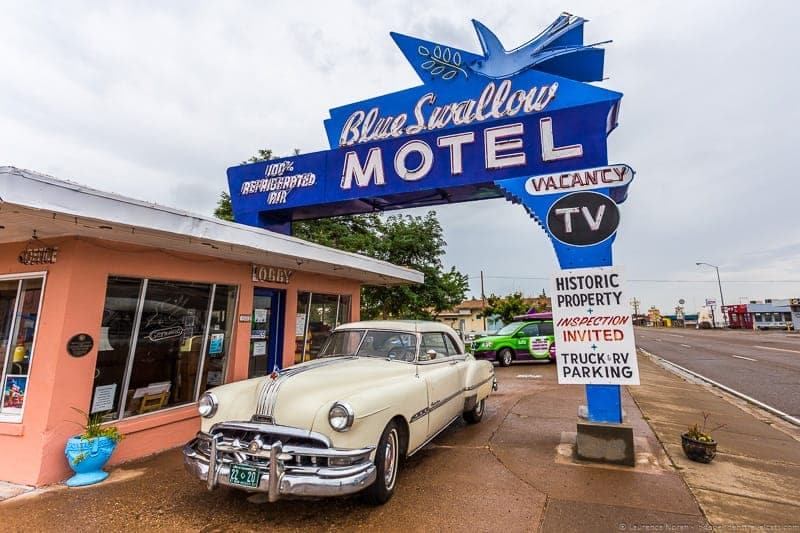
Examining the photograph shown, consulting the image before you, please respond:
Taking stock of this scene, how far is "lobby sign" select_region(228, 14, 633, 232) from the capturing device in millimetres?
5820

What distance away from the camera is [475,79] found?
719 centimetres

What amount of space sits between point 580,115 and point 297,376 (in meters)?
5.15

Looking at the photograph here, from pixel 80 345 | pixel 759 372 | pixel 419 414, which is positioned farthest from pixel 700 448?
pixel 759 372

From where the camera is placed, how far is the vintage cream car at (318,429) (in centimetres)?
312

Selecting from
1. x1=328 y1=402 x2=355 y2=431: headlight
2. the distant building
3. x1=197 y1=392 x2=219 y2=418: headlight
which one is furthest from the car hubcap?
the distant building

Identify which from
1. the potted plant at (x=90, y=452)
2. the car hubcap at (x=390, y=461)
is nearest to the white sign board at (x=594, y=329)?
the car hubcap at (x=390, y=461)

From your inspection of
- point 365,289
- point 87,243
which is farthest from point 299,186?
point 365,289

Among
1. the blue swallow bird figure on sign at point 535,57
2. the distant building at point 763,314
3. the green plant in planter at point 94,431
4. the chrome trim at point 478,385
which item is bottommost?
the green plant in planter at point 94,431

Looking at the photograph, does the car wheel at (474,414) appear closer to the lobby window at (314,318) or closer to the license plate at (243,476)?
the lobby window at (314,318)

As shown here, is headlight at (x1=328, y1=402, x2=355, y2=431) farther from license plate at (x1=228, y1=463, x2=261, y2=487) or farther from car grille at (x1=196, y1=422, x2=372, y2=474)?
license plate at (x1=228, y1=463, x2=261, y2=487)

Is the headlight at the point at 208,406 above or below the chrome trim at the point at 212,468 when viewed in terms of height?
above

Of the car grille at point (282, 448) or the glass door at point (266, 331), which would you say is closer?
the car grille at point (282, 448)

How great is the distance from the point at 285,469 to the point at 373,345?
2162 mm

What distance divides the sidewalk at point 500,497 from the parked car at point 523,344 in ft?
29.6
